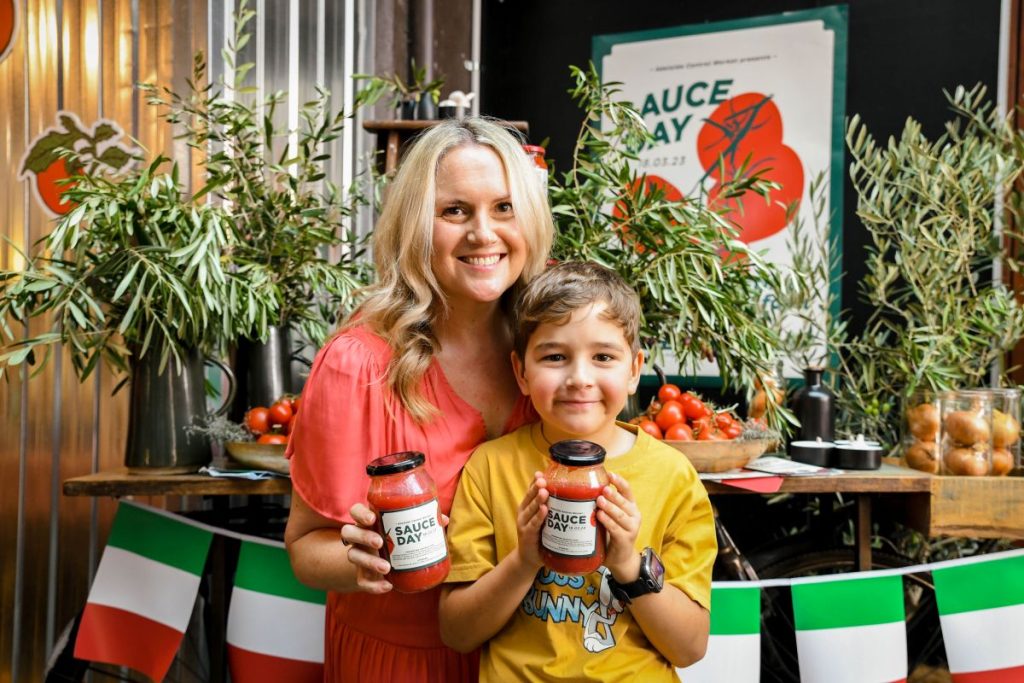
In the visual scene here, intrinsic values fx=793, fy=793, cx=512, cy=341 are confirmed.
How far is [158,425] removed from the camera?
7.09 feet

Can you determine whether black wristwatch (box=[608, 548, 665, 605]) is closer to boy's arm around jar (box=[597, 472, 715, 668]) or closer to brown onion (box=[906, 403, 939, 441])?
boy's arm around jar (box=[597, 472, 715, 668])

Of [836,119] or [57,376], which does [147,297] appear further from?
[836,119]

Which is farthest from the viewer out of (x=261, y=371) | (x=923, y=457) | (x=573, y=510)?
(x=261, y=371)

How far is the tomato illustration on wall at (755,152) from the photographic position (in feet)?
11.7

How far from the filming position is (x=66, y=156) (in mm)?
2125

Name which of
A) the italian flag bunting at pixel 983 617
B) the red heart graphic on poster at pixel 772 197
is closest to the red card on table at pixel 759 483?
the italian flag bunting at pixel 983 617

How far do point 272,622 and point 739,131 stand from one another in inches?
113

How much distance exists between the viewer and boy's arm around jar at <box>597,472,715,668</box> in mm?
1125

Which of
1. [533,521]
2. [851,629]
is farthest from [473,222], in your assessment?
[851,629]

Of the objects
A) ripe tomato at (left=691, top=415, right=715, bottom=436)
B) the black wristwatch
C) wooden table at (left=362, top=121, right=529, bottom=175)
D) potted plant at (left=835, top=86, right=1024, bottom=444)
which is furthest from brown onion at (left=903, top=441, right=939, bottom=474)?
wooden table at (left=362, top=121, right=529, bottom=175)

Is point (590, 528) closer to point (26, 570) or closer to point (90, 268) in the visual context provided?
point (90, 268)

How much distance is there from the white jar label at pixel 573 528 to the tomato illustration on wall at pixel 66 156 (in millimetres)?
1708

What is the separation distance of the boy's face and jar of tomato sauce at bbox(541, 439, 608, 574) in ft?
0.63

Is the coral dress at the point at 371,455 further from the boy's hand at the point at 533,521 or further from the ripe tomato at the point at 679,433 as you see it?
the ripe tomato at the point at 679,433
